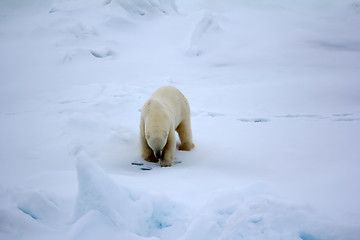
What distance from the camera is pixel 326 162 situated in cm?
314

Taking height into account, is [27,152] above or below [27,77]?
above

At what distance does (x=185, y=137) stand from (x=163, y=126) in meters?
0.83

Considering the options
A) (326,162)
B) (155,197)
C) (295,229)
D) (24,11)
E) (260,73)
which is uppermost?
(295,229)

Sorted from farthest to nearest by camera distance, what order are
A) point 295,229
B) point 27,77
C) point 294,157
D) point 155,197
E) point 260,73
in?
point 260,73, point 27,77, point 294,157, point 155,197, point 295,229

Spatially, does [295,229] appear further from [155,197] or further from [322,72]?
[322,72]

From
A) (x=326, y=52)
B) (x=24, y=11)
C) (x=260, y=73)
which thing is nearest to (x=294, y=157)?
(x=260, y=73)

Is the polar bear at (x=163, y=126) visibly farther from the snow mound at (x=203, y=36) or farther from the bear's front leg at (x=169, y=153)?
the snow mound at (x=203, y=36)

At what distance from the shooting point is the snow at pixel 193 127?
62.8 inches

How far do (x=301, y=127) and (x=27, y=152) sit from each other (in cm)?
401

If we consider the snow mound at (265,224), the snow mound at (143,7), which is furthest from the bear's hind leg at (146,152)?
the snow mound at (143,7)

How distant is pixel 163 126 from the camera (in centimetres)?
313

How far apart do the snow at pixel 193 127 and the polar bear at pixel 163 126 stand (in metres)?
0.17

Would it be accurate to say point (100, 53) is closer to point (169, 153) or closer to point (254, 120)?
point (254, 120)

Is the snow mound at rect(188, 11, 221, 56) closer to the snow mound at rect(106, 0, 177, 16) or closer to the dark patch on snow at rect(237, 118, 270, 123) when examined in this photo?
the snow mound at rect(106, 0, 177, 16)
